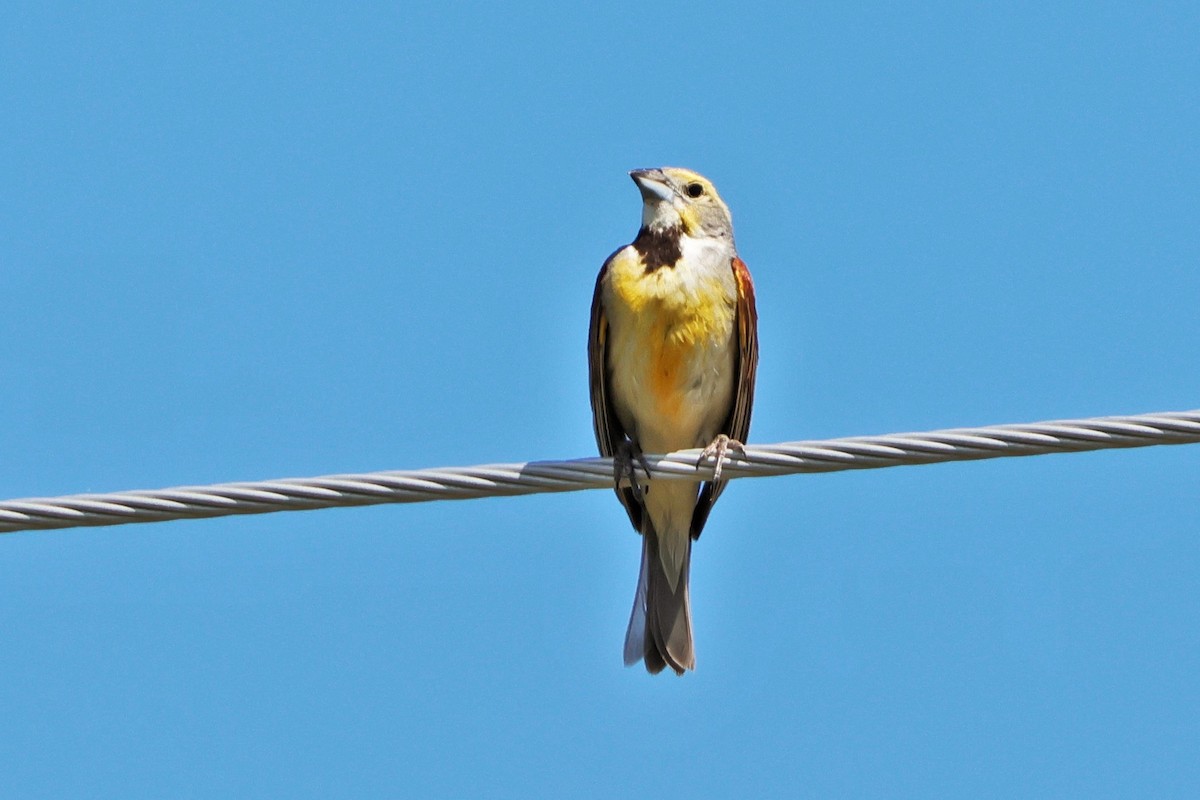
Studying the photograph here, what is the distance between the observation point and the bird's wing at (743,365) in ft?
25.4

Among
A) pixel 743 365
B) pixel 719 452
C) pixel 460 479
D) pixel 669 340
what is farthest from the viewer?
pixel 743 365

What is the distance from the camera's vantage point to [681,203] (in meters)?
8.05

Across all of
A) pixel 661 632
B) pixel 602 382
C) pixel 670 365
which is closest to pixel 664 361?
pixel 670 365

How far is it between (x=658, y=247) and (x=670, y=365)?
592 millimetres

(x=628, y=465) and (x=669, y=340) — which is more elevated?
(x=669, y=340)

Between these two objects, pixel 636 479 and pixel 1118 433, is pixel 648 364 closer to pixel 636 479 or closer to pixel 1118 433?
pixel 636 479

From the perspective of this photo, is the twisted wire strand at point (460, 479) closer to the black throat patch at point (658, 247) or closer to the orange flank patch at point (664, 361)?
the orange flank patch at point (664, 361)

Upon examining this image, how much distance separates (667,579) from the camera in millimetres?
8133

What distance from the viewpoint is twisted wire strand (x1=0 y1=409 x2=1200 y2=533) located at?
5336 millimetres

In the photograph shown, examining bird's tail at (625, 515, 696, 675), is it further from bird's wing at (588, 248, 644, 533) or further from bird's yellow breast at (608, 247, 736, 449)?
bird's yellow breast at (608, 247, 736, 449)

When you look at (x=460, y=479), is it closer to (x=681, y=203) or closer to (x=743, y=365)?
(x=743, y=365)

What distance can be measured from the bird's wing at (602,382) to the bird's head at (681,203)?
314mm

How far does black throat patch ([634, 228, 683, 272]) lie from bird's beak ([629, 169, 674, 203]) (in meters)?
0.18

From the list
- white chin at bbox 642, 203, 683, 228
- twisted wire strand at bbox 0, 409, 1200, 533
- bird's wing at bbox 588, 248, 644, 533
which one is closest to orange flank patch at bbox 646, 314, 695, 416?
bird's wing at bbox 588, 248, 644, 533
